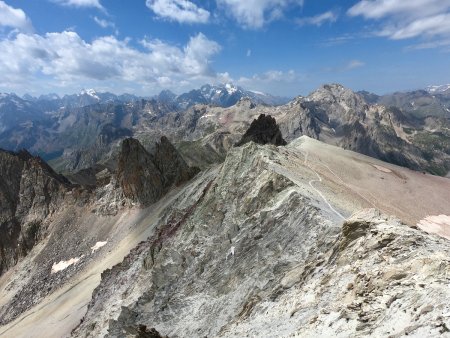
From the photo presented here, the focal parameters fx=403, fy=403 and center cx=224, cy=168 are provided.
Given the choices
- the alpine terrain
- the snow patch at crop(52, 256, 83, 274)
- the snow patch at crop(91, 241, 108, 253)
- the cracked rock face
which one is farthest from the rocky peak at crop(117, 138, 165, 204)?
the cracked rock face

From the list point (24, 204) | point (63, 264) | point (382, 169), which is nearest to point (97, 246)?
point (63, 264)

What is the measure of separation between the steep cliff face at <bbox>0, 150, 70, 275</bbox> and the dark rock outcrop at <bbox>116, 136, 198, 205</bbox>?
22.6m

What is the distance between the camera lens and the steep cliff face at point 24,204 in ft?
371

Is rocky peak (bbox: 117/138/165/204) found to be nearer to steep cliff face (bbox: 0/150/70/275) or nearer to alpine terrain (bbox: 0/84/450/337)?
alpine terrain (bbox: 0/84/450/337)

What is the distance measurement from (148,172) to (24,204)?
45.6 m

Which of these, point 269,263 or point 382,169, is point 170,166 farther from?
point 269,263

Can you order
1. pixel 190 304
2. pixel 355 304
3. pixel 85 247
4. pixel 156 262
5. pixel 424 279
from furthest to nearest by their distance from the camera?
pixel 85 247 → pixel 156 262 → pixel 190 304 → pixel 355 304 → pixel 424 279

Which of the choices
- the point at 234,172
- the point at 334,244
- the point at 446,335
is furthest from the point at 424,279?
the point at 234,172

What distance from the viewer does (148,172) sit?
111m

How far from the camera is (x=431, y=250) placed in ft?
60.9

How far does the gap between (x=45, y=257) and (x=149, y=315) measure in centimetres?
7300

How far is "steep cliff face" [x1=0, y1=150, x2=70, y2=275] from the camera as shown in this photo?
11306 centimetres

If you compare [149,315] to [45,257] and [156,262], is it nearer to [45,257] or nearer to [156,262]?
[156,262]

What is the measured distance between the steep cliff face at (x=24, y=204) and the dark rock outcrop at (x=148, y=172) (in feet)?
74.2
